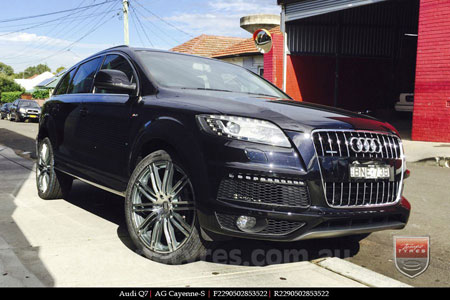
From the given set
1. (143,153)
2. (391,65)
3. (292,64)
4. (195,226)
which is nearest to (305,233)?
(195,226)

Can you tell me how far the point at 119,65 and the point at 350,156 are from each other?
252cm

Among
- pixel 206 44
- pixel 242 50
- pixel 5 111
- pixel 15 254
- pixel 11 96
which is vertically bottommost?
pixel 5 111

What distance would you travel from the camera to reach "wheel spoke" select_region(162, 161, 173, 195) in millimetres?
3486

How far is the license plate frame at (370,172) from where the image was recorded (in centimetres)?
322

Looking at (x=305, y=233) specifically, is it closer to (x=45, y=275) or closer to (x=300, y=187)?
(x=300, y=187)

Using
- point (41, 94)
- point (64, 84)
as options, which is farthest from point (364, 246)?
point (41, 94)

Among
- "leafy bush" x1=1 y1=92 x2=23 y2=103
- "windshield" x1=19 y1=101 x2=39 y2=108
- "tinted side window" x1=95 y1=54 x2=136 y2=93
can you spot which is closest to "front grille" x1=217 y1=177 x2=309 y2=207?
"tinted side window" x1=95 y1=54 x2=136 y2=93

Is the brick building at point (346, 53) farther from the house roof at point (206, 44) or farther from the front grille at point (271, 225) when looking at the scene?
the front grille at point (271, 225)

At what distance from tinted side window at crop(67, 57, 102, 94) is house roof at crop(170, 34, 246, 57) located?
75.4ft

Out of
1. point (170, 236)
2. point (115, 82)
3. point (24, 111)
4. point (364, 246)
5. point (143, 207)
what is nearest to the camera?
point (170, 236)

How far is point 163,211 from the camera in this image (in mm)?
3531

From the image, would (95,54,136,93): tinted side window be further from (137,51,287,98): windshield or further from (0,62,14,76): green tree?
(0,62,14,76): green tree

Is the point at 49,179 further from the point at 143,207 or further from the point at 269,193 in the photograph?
the point at 269,193

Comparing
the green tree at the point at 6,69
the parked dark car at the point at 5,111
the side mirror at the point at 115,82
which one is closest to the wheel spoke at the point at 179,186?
the side mirror at the point at 115,82
